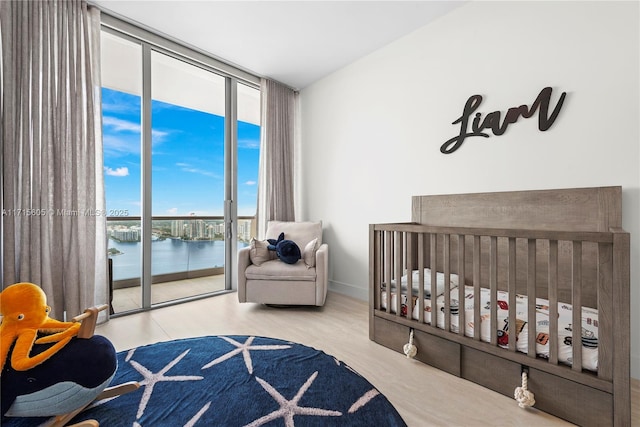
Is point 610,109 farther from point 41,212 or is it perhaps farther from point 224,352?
point 41,212

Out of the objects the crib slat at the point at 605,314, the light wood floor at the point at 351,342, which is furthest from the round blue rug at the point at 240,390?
the crib slat at the point at 605,314

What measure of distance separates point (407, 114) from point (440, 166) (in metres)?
0.59

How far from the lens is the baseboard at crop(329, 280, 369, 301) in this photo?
9.91 feet

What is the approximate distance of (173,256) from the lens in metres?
3.58

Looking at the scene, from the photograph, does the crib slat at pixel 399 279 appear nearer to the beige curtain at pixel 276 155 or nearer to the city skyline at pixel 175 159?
the beige curtain at pixel 276 155

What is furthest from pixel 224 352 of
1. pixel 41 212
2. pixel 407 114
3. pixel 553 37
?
pixel 553 37

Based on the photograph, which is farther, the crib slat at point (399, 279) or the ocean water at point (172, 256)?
the ocean water at point (172, 256)

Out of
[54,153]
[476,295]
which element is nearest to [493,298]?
[476,295]

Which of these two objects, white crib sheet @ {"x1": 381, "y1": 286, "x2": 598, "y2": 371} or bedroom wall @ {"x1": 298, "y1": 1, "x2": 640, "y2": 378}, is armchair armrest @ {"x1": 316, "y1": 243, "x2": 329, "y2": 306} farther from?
white crib sheet @ {"x1": 381, "y1": 286, "x2": 598, "y2": 371}

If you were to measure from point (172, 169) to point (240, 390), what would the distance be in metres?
2.81

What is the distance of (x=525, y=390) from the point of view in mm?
1351

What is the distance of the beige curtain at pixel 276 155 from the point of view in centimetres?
341

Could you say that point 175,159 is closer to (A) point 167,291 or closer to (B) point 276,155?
(B) point 276,155

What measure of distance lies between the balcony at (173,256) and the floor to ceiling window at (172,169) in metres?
0.01
